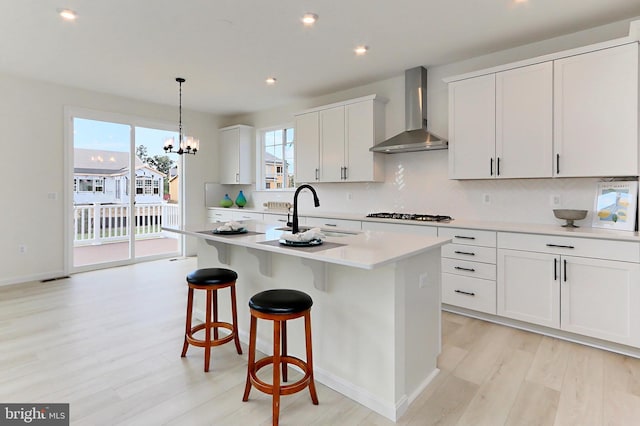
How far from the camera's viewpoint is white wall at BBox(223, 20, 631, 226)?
10.6 ft

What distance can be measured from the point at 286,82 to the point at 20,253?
429 centimetres

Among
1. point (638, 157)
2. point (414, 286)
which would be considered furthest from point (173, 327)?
point (638, 157)

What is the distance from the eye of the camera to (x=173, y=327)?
3.03 meters

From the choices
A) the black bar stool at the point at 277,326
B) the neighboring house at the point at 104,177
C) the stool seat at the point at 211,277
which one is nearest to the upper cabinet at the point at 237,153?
the neighboring house at the point at 104,177

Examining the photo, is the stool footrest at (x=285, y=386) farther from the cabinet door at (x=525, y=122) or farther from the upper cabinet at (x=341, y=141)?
the upper cabinet at (x=341, y=141)

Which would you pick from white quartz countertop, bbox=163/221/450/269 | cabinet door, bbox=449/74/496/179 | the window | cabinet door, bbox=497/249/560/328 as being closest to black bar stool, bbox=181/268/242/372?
white quartz countertop, bbox=163/221/450/269

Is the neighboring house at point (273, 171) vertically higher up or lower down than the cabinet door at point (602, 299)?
higher up

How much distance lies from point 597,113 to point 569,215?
89 cm

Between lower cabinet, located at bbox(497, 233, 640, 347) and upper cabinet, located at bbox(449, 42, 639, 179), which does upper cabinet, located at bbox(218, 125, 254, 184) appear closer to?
upper cabinet, located at bbox(449, 42, 639, 179)

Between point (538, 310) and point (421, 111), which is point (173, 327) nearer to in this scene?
point (538, 310)

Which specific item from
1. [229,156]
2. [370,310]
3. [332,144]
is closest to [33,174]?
[229,156]

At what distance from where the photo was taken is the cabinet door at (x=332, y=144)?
4.70 m

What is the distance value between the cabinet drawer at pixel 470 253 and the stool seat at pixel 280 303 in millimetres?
2037

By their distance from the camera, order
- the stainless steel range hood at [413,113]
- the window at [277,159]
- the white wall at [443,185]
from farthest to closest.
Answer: the window at [277,159]
the stainless steel range hood at [413,113]
the white wall at [443,185]
